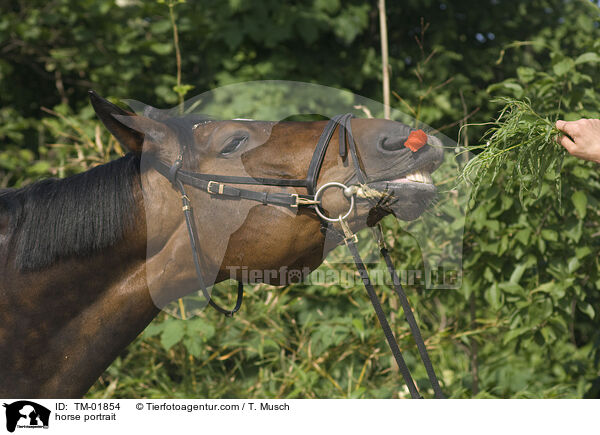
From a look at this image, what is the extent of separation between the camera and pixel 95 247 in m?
1.90

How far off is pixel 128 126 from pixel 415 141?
966 millimetres

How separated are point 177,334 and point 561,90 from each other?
2.68 m

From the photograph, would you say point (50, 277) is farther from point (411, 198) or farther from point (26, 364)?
point (411, 198)

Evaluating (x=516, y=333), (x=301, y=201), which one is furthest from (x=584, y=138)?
(x=516, y=333)

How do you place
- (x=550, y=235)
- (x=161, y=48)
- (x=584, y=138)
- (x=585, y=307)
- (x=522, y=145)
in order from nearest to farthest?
(x=584, y=138) → (x=522, y=145) → (x=550, y=235) → (x=585, y=307) → (x=161, y=48)

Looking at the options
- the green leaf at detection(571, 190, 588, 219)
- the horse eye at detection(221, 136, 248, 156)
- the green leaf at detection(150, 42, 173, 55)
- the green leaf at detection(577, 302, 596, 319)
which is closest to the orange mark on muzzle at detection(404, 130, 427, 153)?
the horse eye at detection(221, 136, 248, 156)

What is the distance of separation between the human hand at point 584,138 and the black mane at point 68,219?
4.87 ft

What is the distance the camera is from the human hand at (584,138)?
1799 mm

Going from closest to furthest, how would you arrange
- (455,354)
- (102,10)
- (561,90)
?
(561,90), (455,354), (102,10)

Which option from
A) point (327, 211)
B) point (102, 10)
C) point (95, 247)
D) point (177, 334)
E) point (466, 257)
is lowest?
point (177, 334)

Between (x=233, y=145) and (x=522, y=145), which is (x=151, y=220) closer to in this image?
(x=233, y=145)

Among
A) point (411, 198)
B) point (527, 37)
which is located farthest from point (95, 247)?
point (527, 37)

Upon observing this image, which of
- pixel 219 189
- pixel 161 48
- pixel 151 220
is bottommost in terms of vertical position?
pixel 151 220

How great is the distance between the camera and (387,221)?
135 inches
